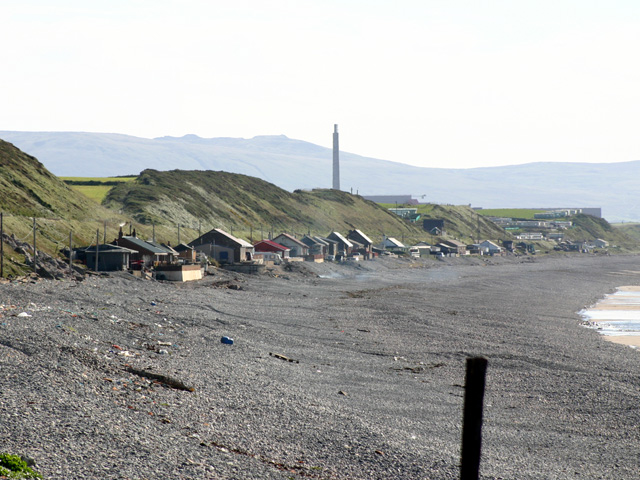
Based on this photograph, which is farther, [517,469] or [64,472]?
[517,469]

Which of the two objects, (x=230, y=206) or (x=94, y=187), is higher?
(x=94, y=187)

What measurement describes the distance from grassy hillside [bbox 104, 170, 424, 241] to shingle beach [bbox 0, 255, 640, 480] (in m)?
83.0

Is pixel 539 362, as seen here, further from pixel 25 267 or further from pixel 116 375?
pixel 25 267

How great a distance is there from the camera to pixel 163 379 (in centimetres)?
2058

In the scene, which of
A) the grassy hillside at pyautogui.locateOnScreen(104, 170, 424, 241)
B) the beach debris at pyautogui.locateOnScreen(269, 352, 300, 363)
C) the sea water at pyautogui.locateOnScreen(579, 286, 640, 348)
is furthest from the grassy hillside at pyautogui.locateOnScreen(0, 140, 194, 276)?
the sea water at pyautogui.locateOnScreen(579, 286, 640, 348)

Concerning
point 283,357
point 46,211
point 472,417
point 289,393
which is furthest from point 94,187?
point 472,417

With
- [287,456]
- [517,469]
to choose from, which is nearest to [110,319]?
[287,456]

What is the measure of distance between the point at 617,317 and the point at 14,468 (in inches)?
1936

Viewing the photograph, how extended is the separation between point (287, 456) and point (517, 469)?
18.9 feet

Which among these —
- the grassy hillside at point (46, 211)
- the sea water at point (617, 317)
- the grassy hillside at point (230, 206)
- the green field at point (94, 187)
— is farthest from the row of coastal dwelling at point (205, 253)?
the green field at point (94, 187)

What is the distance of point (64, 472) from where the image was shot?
12453mm

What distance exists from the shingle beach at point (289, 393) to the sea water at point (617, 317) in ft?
5.93

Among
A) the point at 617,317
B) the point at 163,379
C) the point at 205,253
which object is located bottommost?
the point at 617,317

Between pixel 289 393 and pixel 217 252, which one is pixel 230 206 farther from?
pixel 289 393
